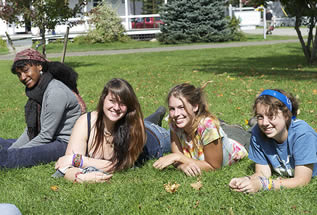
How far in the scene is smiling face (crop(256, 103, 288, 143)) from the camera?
331 cm

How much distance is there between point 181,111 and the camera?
12.5 feet

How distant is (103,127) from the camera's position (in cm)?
402

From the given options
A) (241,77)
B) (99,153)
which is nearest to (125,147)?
(99,153)

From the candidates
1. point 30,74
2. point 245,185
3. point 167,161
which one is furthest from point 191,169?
point 30,74

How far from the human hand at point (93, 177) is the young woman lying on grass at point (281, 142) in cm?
115

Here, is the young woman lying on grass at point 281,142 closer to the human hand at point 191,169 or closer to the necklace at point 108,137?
the human hand at point 191,169

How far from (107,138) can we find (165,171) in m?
0.64

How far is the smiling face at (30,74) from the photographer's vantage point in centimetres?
438

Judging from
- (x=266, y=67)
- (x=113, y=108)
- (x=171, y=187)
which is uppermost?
(x=113, y=108)

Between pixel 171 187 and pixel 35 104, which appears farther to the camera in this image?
pixel 35 104

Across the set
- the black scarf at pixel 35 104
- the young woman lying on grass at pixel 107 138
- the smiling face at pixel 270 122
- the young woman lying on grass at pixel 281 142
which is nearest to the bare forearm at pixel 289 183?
the young woman lying on grass at pixel 281 142

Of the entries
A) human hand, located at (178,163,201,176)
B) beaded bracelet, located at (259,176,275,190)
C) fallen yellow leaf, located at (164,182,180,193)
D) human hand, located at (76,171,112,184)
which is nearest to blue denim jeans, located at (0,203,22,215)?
human hand, located at (76,171,112,184)

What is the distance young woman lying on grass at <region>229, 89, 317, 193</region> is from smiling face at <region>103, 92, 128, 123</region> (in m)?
1.18

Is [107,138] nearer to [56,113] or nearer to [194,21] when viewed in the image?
[56,113]
